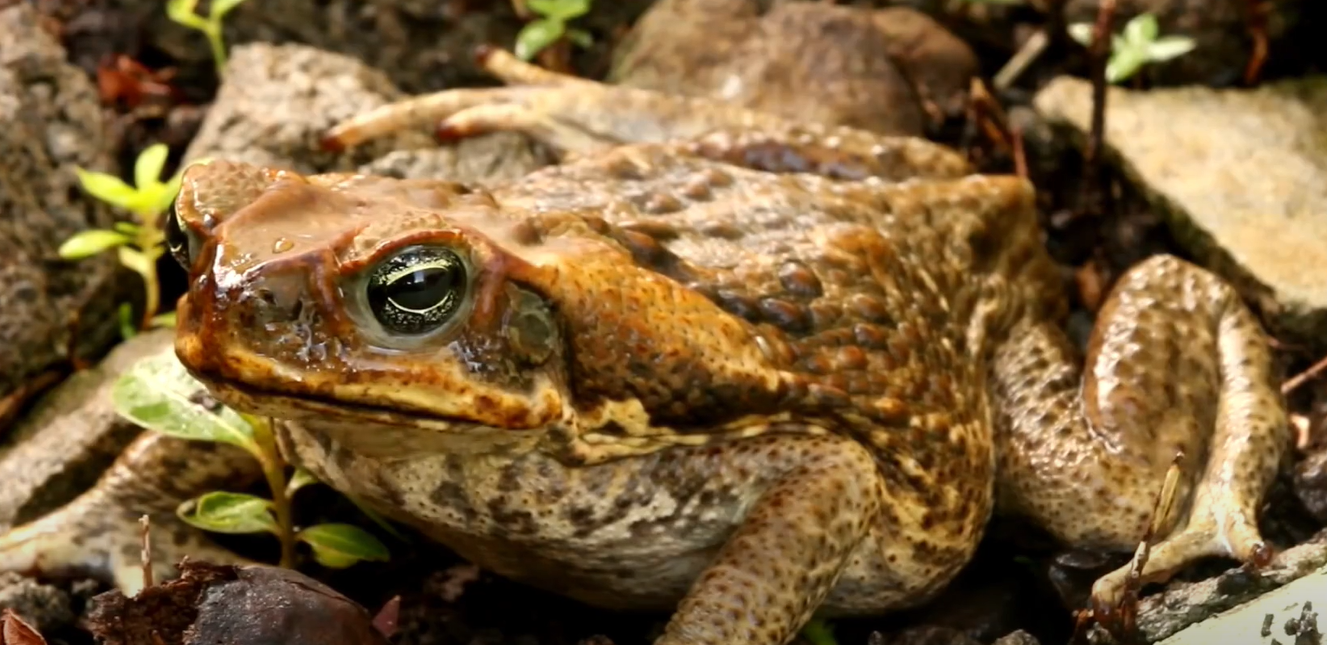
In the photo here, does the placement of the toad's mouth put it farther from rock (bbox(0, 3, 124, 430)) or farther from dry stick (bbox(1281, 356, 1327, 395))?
dry stick (bbox(1281, 356, 1327, 395))

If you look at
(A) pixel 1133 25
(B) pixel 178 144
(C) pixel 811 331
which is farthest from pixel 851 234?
(B) pixel 178 144

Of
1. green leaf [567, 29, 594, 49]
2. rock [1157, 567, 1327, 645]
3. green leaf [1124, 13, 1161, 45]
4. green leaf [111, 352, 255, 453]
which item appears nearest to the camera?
rock [1157, 567, 1327, 645]

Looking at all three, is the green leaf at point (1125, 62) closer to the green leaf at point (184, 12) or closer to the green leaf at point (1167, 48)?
the green leaf at point (1167, 48)

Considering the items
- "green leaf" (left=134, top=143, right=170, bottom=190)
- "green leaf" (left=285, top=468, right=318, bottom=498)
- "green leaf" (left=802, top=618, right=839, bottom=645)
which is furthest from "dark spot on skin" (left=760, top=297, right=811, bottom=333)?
"green leaf" (left=134, top=143, right=170, bottom=190)

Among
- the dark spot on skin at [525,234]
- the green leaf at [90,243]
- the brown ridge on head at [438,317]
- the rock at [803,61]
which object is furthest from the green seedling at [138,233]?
the rock at [803,61]

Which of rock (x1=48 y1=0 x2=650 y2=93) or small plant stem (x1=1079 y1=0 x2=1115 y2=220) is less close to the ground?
small plant stem (x1=1079 y1=0 x2=1115 y2=220)

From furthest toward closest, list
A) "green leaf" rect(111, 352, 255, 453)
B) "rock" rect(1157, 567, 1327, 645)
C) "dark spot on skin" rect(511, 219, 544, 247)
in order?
"green leaf" rect(111, 352, 255, 453) → "dark spot on skin" rect(511, 219, 544, 247) → "rock" rect(1157, 567, 1327, 645)
